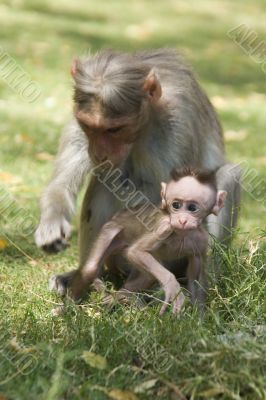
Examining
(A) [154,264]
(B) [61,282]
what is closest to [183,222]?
(A) [154,264]

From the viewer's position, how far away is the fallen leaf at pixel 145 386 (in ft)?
13.5

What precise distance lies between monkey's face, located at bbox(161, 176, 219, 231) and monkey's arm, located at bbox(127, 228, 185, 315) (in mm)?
170

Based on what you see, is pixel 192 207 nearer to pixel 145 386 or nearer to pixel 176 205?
pixel 176 205

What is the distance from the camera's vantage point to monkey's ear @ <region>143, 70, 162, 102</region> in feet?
18.6

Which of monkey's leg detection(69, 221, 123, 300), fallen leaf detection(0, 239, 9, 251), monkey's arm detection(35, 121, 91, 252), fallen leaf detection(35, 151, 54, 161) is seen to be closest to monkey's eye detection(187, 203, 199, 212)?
monkey's leg detection(69, 221, 123, 300)

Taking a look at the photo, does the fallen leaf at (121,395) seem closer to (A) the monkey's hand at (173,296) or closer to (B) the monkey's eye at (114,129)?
(A) the monkey's hand at (173,296)

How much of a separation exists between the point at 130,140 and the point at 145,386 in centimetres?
209

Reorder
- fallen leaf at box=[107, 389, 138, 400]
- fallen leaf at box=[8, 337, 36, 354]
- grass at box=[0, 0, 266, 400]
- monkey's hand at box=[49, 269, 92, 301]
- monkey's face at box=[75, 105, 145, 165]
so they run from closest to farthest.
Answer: fallen leaf at box=[107, 389, 138, 400], grass at box=[0, 0, 266, 400], fallen leaf at box=[8, 337, 36, 354], monkey's face at box=[75, 105, 145, 165], monkey's hand at box=[49, 269, 92, 301]

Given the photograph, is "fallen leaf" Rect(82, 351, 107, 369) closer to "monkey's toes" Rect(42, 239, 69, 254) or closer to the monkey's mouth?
"monkey's toes" Rect(42, 239, 69, 254)

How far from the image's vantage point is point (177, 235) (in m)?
5.43

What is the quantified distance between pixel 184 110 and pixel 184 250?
115 centimetres

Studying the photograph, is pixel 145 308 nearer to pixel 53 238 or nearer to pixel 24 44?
pixel 53 238

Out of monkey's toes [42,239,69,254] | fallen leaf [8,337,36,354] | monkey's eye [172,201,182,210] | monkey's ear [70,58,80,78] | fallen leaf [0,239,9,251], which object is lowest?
fallen leaf [0,239,9,251]

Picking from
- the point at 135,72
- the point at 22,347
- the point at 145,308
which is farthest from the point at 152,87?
the point at 22,347
